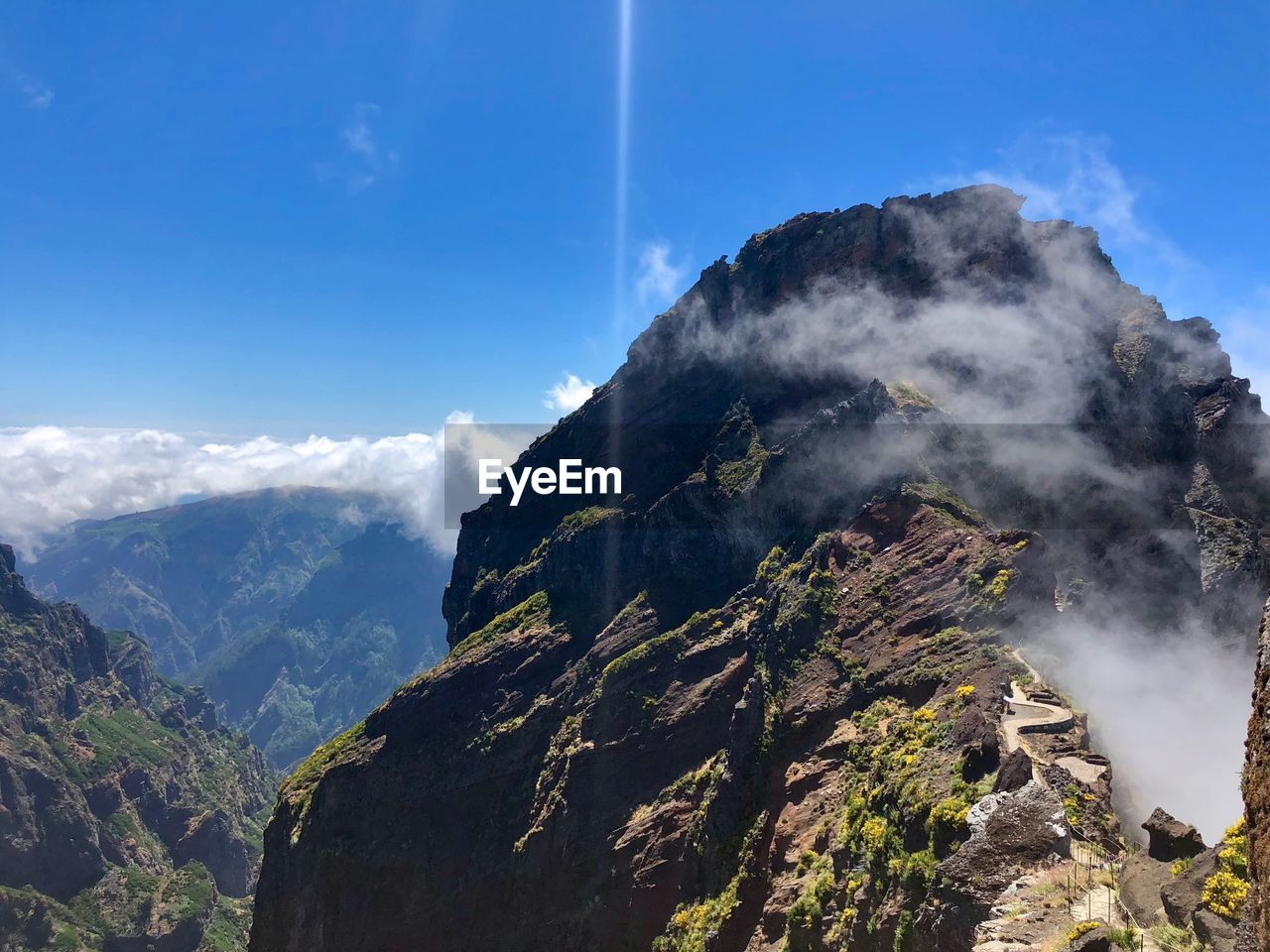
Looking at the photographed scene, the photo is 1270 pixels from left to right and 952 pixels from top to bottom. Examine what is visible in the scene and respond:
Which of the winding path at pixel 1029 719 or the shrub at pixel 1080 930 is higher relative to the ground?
the winding path at pixel 1029 719

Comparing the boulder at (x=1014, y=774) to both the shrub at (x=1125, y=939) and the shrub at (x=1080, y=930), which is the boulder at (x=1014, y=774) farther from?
the shrub at (x=1125, y=939)

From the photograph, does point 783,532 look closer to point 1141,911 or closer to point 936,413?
point 936,413

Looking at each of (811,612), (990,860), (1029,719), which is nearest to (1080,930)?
(990,860)

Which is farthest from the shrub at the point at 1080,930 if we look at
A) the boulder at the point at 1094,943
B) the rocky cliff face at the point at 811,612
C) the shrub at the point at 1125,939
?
the rocky cliff face at the point at 811,612

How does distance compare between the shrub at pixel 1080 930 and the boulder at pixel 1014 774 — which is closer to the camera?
the shrub at pixel 1080 930

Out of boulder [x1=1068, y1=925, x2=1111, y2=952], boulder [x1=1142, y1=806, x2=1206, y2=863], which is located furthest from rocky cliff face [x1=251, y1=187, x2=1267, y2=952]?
boulder [x1=1068, y1=925, x2=1111, y2=952]

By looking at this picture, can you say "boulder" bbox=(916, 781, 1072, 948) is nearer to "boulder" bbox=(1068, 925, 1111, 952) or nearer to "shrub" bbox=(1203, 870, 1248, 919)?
"boulder" bbox=(1068, 925, 1111, 952)

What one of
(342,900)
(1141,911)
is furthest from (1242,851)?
(342,900)

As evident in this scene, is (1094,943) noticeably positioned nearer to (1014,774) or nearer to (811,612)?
(1014,774)
